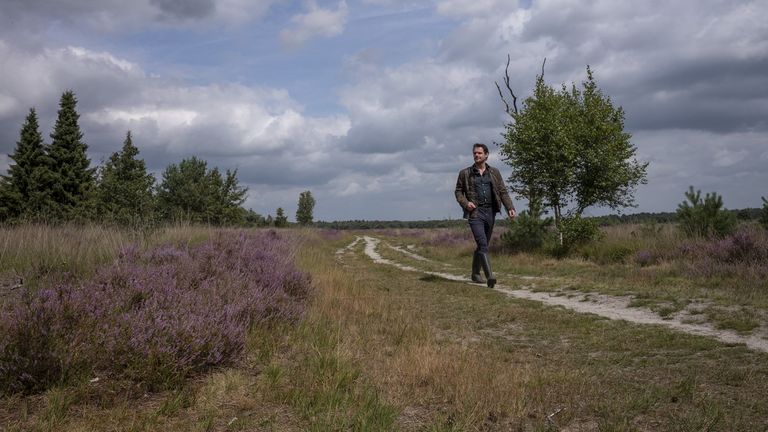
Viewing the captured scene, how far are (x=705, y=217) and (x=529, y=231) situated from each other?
19.7 feet

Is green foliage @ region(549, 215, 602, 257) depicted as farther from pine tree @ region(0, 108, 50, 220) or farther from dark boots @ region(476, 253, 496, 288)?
pine tree @ region(0, 108, 50, 220)

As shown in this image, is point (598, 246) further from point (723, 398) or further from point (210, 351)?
point (210, 351)

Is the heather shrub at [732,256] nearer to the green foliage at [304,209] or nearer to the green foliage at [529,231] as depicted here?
the green foliage at [529,231]

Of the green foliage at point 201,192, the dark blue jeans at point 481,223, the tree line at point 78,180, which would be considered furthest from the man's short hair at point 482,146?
the green foliage at point 201,192

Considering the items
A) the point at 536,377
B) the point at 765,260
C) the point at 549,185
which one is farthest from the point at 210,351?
the point at 549,185

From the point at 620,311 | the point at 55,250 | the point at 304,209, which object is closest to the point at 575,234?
the point at 620,311

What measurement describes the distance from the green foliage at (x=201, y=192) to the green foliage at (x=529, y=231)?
30.0m

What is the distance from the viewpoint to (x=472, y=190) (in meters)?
10.6

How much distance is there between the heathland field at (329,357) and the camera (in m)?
3.13

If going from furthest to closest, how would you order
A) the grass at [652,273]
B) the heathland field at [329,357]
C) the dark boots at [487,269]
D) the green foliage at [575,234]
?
the green foliage at [575,234], the dark boots at [487,269], the grass at [652,273], the heathland field at [329,357]

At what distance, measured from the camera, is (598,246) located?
1675 centimetres

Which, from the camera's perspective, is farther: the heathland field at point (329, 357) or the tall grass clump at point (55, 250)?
the tall grass clump at point (55, 250)

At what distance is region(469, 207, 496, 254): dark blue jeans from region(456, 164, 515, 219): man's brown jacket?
0.15m

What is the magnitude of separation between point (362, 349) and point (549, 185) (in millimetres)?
16146
